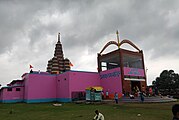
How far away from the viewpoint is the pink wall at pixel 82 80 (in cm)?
3175

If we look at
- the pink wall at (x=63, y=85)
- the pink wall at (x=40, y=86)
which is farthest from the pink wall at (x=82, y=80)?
the pink wall at (x=40, y=86)

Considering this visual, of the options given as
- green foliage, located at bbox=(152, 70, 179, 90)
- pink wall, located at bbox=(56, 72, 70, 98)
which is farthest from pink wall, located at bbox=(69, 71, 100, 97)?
green foliage, located at bbox=(152, 70, 179, 90)

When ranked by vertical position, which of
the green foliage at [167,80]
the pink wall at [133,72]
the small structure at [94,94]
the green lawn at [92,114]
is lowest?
the green lawn at [92,114]

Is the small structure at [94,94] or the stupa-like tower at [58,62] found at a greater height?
the stupa-like tower at [58,62]

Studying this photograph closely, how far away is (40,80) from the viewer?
33125mm

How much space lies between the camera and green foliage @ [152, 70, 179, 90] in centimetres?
4688

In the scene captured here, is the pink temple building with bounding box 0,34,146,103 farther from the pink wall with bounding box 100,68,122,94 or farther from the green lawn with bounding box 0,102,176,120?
the green lawn with bounding box 0,102,176,120

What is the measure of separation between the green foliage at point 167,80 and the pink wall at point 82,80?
23.3 meters

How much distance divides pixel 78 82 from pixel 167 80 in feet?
93.5

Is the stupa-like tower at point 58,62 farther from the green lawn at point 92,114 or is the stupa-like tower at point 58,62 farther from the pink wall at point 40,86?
the green lawn at point 92,114

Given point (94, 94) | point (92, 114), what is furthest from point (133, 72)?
point (92, 114)

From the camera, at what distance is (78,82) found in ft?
106

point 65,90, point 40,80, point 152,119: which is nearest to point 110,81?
point 65,90

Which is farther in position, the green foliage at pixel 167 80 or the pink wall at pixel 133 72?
the green foliage at pixel 167 80
